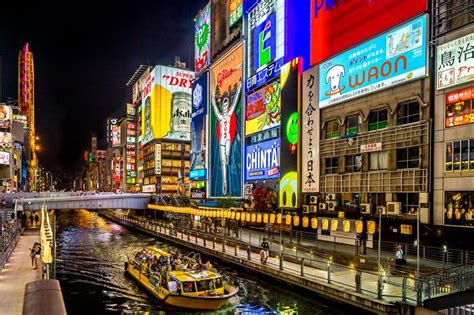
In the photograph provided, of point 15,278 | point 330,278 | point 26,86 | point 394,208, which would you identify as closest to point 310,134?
point 394,208

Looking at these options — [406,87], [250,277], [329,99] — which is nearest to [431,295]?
[250,277]

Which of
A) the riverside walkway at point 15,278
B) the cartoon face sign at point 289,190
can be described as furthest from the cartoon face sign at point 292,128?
the riverside walkway at point 15,278

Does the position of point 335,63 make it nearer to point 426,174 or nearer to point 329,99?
point 329,99

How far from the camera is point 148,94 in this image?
540 ft

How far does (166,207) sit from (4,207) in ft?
92.3

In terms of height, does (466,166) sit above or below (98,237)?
above

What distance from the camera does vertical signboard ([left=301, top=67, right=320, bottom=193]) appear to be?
2026 inches

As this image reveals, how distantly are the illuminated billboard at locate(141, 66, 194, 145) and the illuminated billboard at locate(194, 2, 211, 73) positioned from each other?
145ft

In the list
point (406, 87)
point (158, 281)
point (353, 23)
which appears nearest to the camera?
point (158, 281)

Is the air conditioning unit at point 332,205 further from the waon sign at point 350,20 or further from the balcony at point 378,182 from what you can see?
the waon sign at point 350,20

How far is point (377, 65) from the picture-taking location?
4206cm

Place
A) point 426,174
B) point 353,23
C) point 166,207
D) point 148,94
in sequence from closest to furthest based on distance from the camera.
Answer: point 426,174 < point 353,23 < point 166,207 < point 148,94

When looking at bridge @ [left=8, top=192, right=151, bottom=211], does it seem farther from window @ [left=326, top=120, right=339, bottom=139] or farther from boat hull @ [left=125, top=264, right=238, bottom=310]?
window @ [left=326, top=120, right=339, bottom=139]

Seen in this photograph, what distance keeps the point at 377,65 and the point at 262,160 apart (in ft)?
95.7
